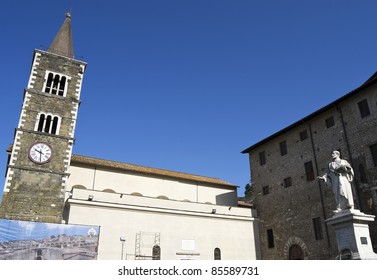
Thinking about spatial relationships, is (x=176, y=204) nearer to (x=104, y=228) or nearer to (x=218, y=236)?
(x=218, y=236)

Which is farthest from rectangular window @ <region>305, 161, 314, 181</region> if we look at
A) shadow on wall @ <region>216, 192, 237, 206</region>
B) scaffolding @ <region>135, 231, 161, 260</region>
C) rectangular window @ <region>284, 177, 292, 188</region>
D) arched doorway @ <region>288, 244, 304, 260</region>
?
scaffolding @ <region>135, 231, 161, 260</region>

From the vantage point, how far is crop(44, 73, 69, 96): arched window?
2592cm

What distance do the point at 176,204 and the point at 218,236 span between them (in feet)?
14.1

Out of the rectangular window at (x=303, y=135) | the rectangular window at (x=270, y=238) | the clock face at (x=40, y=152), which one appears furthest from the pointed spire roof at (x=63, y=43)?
the rectangular window at (x=270, y=238)

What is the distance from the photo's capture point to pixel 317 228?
75.0ft

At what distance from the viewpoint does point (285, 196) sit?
1022 inches

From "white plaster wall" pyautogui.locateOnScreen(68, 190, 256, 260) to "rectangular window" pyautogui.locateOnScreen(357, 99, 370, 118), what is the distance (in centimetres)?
1251

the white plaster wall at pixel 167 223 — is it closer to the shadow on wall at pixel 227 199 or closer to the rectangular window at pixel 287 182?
the shadow on wall at pixel 227 199

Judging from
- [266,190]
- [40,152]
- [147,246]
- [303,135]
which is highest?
[303,135]

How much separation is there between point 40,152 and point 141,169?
9.05 meters

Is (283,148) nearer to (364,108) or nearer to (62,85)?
(364,108)

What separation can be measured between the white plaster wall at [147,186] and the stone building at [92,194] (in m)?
0.08

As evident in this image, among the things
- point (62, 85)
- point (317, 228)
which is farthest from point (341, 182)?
point (62, 85)
